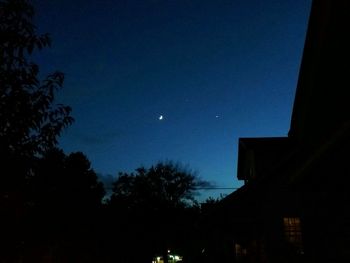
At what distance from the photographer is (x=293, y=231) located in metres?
17.7

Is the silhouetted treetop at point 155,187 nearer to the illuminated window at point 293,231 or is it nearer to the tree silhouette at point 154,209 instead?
the tree silhouette at point 154,209

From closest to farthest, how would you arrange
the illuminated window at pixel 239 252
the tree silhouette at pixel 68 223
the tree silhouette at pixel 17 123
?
the tree silhouette at pixel 17 123 < the tree silhouette at pixel 68 223 < the illuminated window at pixel 239 252

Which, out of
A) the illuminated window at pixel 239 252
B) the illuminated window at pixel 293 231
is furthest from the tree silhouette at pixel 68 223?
the illuminated window at pixel 293 231

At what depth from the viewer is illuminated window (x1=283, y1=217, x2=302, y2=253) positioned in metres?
17.4

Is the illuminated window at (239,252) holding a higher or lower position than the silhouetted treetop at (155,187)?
lower

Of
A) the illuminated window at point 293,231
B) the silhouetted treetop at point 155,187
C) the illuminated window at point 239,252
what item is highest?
the silhouetted treetop at point 155,187

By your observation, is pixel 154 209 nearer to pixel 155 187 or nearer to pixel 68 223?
pixel 155 187

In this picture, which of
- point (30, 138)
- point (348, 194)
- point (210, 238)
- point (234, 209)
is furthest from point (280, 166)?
point (30, 138)

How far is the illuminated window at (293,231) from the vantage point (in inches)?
683

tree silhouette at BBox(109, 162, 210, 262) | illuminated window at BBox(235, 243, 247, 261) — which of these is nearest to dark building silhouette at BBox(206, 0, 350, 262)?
illuminated window at BBox(235, 243, 247, 261)

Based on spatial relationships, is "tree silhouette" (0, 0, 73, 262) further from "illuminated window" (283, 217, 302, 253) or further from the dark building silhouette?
"illuminated window" (283, 217, 302, 253)

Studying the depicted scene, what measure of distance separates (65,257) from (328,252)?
17794mm

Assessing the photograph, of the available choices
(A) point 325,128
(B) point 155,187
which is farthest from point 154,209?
(A) point 325,128

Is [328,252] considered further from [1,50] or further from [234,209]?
[234,209]
